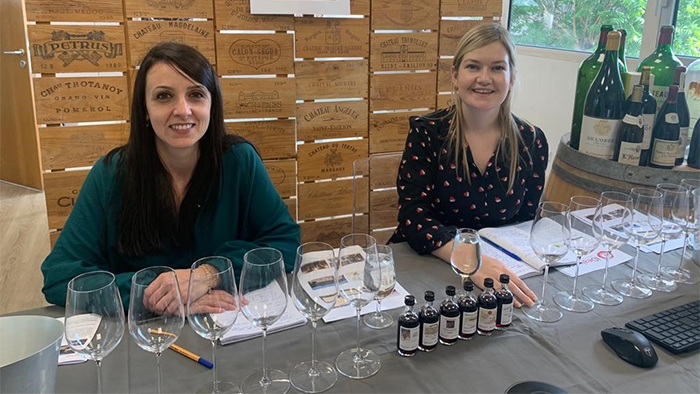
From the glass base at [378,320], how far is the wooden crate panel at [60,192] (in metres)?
1.89

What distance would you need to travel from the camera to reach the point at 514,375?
947mm

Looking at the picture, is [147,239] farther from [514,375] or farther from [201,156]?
[514,375]

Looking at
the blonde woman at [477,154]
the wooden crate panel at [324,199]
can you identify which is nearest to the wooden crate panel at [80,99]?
the wooden crate panel at [324,199]

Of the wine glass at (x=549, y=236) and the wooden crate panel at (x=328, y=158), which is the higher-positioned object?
the wine glass at (x=549, y=236)

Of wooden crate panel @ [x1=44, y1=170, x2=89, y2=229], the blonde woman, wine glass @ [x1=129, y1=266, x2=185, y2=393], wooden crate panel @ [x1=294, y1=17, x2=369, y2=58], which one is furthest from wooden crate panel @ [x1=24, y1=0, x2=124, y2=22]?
wine glass @ [x1=129, y1=266, x2=185, y2=393]

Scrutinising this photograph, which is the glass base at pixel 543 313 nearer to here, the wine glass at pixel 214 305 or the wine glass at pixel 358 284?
the wine glass at pixel 358 284

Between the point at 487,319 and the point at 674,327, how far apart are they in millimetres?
391

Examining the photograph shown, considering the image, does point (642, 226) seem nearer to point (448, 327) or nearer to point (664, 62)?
point (448, 327)

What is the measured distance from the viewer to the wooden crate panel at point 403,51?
2908 mm

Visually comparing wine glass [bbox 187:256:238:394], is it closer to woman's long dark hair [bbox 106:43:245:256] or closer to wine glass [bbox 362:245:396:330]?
wine glass [bbox 362:245:396:330]

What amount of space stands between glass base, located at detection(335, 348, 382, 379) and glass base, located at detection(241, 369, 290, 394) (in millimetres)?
101

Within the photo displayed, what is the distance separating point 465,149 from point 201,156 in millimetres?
834

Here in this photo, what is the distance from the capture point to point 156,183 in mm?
1468

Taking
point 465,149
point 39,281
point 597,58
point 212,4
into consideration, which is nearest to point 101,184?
point 465,149
